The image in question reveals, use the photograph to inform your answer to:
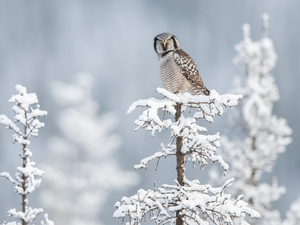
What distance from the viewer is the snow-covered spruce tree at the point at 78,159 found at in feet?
52.0

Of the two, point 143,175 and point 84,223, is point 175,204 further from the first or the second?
point 143,175

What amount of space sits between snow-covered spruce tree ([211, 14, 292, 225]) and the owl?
506cm

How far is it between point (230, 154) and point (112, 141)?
7.25m

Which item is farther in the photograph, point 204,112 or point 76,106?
point 76,106

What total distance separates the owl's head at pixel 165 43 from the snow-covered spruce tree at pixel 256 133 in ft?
17.1

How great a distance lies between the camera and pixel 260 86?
1223cm

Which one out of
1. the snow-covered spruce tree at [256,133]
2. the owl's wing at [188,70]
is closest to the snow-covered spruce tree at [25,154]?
the owl's wing at [188,70]

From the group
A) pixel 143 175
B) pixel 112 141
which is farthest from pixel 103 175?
pixel 143 175

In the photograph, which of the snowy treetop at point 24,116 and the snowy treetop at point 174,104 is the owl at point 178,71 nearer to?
the snowy treetop at point 174,104

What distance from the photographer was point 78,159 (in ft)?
53.1

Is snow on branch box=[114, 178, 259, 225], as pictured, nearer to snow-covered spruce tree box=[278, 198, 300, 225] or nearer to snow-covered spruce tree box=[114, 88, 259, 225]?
snow-covered spruce tree box=[114, 88, 259, 225]

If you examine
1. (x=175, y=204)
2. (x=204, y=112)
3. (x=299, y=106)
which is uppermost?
(x=299, y=106)

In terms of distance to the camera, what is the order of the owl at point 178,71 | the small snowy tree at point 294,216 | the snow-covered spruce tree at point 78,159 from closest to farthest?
the owl at point 178,71 < the small snowy tree at point 294,216 < the snow-covered spruce tree at point 78,159

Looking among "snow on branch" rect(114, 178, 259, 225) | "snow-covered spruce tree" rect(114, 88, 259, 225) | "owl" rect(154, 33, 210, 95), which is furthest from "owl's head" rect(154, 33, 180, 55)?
"snow on branch" rect(114, 178, 259, 225)
